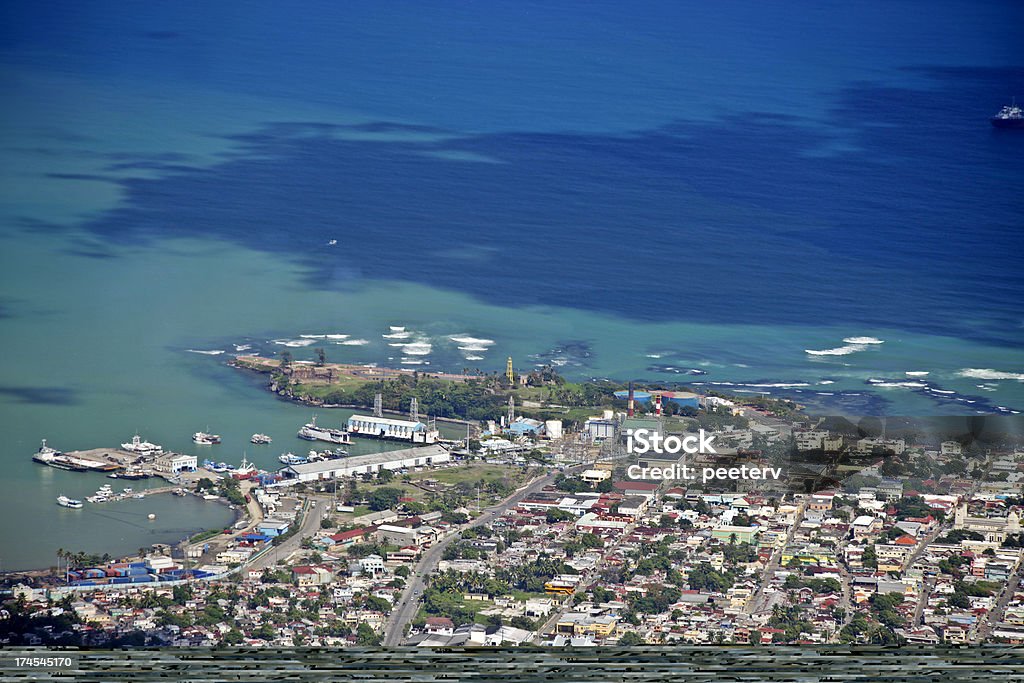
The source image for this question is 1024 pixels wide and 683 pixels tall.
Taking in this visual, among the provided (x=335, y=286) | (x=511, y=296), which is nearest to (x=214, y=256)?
(x=335, y=286)

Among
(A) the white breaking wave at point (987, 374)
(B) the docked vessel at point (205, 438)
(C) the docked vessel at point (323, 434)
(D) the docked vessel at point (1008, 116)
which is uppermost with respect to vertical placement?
(D) the docked vessel at point (1008, 116)

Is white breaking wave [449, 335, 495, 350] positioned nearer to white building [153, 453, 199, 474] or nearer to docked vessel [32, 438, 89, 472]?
white building [153, 453, 199, 474]

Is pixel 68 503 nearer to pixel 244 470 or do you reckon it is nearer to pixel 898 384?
pixel 244 470

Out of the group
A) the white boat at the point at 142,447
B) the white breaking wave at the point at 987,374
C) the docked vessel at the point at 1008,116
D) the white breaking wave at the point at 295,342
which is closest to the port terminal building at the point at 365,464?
the white boat at the point at 142,447

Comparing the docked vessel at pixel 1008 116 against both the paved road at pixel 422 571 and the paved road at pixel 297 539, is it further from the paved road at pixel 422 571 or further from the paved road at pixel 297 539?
the paved road at pixel 297 539

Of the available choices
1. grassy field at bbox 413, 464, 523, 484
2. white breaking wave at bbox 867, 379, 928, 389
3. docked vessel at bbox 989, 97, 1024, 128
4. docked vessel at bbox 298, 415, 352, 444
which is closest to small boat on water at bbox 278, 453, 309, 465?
docked vessel at bbox 298, 415, 352, 444

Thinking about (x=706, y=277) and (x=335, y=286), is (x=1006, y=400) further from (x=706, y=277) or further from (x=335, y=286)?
(x=335, y=286)
